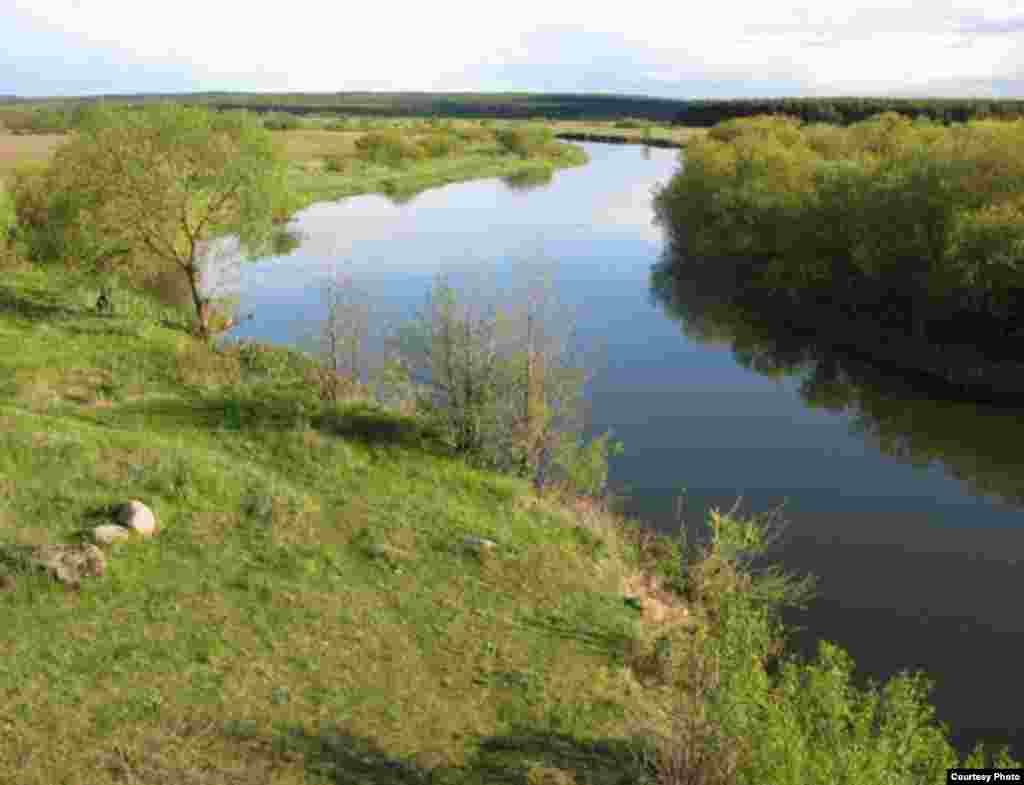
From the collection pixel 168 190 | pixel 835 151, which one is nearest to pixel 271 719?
pixel 168 190

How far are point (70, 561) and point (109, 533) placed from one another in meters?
1.10

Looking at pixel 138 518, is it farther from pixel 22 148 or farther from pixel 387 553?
pixel 22 148

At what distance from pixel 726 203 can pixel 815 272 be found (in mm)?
11964

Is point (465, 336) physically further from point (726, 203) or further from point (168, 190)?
point (726, 203)

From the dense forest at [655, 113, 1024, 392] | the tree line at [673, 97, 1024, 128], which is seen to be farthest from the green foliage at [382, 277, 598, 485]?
the tree line at [673, 97, 1024, 128]

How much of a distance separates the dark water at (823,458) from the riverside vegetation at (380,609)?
1854 mm

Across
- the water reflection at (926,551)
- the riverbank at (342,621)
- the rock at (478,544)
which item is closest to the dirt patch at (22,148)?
the riverbank at (342,621)

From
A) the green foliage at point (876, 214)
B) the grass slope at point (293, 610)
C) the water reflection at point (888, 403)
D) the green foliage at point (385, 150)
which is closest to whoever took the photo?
the grass slope at point (293, 610)

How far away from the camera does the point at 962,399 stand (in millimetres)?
37656

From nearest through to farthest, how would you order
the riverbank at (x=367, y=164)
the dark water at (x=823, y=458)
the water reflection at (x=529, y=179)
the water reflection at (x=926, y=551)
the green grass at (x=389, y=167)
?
the water reflection at (x=926, y=551) → the dark water at (x=823, y=458) → the riverbank at (x=367, y=164) → the green grass at (x=389, y=167) → the water reflection at (x=529, y=179)

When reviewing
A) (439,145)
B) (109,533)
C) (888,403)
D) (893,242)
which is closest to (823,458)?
(888,403)

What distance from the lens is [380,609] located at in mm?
17422

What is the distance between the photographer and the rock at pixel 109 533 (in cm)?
1697

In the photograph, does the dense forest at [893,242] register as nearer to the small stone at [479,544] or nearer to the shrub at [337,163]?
the small stone at [479,544]
